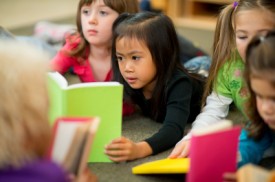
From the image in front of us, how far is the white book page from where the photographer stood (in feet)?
2.59

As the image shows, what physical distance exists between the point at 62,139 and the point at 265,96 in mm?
392

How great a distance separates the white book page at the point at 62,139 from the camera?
790 mm

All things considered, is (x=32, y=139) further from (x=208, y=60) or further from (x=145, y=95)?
(x=208, y=60)

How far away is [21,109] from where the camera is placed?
67 cm

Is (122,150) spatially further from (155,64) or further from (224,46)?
(224,46)

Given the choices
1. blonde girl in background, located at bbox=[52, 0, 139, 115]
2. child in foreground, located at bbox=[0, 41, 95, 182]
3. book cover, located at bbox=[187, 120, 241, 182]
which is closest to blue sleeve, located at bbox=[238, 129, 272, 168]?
book cover, located at bbox=[187, 120, 241, 182]

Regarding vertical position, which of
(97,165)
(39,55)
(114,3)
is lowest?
(97,165)

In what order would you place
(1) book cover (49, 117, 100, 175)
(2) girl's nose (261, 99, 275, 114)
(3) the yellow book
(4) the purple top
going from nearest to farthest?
(4) the purple top → (1) book cover (49, 117, 100, 175) → (2) girl's nose (261, 99, 275, 114) → (3) the yellow book

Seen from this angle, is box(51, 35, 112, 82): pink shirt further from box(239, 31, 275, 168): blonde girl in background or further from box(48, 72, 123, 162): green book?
box(239, 31, 275, 168): blonde girl in background

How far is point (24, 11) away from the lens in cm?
277

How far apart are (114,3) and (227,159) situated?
79cm

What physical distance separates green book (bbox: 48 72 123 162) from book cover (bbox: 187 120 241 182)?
10.2 inches

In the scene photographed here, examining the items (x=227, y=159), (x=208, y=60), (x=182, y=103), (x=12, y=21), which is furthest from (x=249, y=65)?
(x=12, y=21)

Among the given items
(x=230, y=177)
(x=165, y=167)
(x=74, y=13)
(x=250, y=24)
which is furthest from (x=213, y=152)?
(x=74, y=13)
